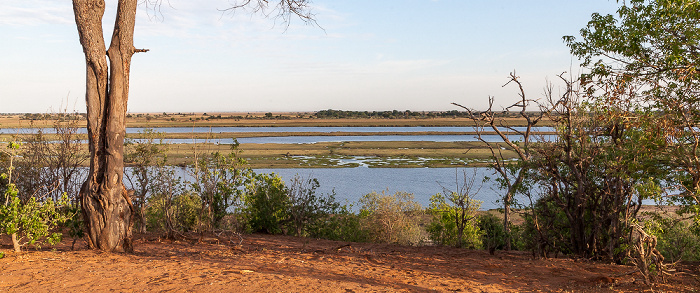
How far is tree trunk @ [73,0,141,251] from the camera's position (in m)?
7.42

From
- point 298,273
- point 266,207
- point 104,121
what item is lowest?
point 266,207

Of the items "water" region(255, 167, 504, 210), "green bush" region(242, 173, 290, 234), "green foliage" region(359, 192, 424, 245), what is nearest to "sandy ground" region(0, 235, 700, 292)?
"green bush" region(242, 173, 290, 234)

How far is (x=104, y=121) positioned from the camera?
296 inches

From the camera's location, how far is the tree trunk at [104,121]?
742cm

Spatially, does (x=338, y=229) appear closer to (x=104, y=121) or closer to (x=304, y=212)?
(x=304, y=212)

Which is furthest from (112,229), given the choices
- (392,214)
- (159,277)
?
(392,214)

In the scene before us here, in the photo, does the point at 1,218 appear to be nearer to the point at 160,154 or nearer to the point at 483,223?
the point at 160,154

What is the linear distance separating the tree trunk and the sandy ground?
1.67ft

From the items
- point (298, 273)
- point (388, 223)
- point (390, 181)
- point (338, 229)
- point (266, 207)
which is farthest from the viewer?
point (390, 181)

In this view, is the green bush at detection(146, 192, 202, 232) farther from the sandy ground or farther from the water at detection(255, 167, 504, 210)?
the water at detection(255, 167, 504, 210)

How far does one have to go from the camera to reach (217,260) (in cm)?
711

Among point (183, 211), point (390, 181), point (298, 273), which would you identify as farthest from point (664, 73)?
point (390, 181)

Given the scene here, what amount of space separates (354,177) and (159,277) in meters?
27.9

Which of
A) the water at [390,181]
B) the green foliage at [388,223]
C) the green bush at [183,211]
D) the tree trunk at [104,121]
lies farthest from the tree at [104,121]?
the water at [390,181]
